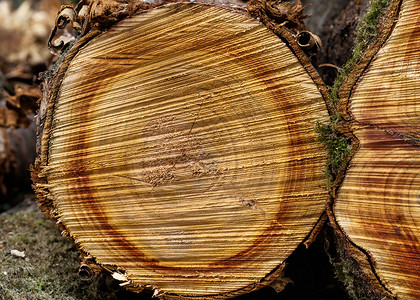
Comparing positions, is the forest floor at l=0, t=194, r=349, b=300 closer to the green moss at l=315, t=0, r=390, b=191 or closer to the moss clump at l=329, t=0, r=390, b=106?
the green moss at l=315, t=0, r=390, b=191

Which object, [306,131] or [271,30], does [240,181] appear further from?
[271,30]

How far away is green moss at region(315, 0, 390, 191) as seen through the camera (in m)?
1.38

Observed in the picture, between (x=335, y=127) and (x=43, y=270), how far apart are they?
1635 millimetres

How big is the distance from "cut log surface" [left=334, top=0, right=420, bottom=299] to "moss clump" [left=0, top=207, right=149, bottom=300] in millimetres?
1398

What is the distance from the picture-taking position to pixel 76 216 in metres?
1.65

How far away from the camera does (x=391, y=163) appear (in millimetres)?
1272

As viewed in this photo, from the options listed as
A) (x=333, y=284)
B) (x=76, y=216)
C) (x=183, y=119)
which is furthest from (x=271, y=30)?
(x=333, y=284)

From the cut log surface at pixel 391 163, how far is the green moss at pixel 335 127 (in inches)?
2.2

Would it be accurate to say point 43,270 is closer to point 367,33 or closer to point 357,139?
point 357,139

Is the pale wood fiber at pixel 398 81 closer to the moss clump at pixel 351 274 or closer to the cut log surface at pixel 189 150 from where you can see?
the cut log surface at pixel 189 150

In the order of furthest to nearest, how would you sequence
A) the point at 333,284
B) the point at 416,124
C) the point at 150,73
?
the point at 333,284, the point at 150,73, the point at 416,124

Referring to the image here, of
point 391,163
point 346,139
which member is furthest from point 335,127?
point 391,163

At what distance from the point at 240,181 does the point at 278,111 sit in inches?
12.7

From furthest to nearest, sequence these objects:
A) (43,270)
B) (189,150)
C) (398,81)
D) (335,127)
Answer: (43,270), (189,150), (335,127), (398,81)
